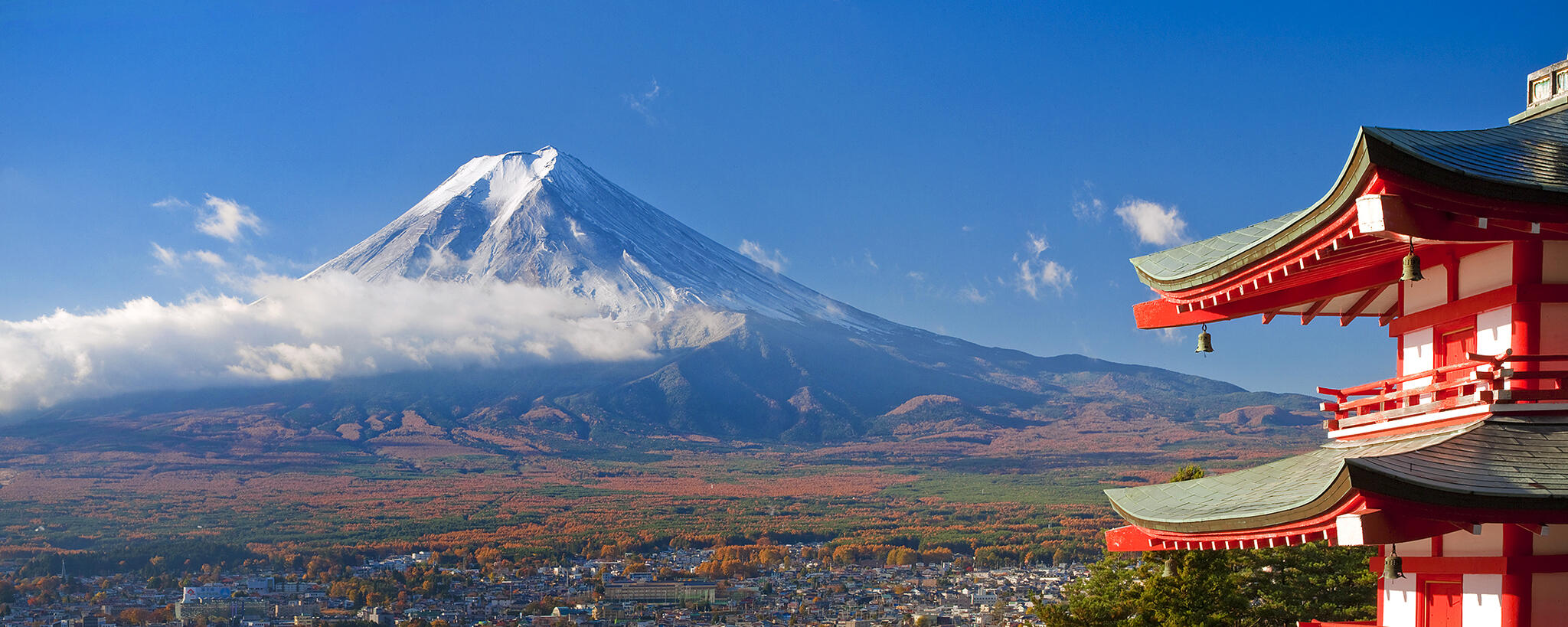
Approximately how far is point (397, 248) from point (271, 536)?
269 feet

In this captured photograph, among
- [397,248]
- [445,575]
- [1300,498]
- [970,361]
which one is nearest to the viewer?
[1300,498]

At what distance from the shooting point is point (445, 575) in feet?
229

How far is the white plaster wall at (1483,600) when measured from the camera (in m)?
5.38

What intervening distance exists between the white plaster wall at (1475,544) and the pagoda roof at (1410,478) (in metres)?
0.43

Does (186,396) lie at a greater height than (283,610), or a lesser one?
greater

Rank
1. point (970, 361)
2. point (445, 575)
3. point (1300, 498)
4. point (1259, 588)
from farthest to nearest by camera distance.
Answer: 1. point (970, 361)
2. point (445, 575)
3. point (1259, 588)
4. point (1300, 498)

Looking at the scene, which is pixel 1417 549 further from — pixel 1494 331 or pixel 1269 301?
pixel 1269 301

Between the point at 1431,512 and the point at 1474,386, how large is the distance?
952 millimetres

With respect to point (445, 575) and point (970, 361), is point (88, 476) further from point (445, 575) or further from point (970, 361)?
point (970, 361)

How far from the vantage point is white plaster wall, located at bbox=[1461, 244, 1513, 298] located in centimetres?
542

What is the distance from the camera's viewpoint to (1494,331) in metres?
5.54

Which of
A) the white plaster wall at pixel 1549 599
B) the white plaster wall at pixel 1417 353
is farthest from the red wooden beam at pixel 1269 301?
the white plaster wall at pixel 1549 599

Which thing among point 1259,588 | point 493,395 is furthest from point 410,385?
point 1259,588

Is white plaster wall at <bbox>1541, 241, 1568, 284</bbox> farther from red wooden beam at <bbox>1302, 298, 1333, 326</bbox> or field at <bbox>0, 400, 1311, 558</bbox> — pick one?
field at <bbox>0, 400, 1311, 558</bbox>
